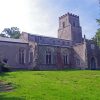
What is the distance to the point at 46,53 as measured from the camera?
56.1 meters

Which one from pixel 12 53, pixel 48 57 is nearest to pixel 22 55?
pixel 12 53

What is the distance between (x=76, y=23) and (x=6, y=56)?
112 ft

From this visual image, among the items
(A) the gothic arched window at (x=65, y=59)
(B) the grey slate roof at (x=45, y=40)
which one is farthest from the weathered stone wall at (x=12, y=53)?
(A) the gothic arched window at (x=65, y=59)

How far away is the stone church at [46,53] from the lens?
52.8 meters

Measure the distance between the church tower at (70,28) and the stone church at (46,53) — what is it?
357 centimetres

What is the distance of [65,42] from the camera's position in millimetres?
69312

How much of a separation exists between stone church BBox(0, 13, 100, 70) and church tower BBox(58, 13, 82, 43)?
3.57 meters

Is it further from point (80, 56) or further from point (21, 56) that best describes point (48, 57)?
point (80, 56)

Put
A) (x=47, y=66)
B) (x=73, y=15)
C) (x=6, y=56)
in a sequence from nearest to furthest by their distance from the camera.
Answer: (x=6, y=56)
(x=47, y=66)
(x=73, y=15)

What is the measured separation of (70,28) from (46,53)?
2287cm

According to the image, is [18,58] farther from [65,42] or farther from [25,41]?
[65,42]

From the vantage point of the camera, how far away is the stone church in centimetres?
5275

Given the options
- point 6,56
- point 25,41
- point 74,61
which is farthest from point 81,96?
point 74,61

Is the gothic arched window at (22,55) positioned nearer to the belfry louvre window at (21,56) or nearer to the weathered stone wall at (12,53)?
the belfry louvre window at (21,56)
